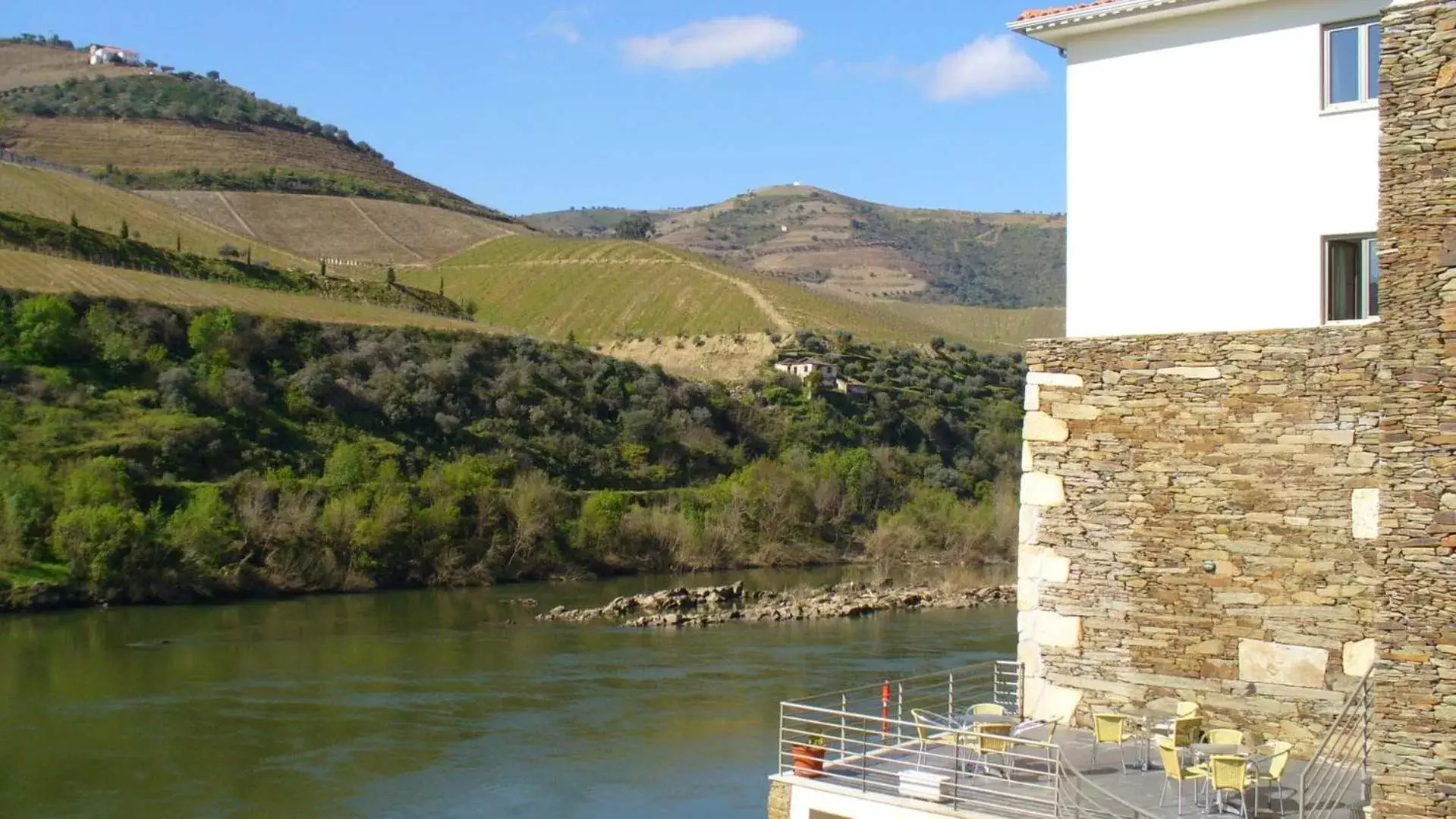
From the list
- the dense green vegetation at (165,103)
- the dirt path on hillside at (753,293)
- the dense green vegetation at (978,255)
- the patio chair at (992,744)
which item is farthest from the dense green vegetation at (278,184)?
the patio chair at (992,744)

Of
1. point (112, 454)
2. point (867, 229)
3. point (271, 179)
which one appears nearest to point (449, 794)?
point (112, 454)

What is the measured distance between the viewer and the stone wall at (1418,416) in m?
9.50

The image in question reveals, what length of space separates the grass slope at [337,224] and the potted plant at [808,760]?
77942 millimetres

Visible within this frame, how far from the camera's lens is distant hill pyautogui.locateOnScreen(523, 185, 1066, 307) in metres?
148

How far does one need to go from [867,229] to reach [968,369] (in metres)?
104

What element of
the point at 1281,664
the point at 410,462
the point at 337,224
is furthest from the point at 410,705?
the point at 337,224

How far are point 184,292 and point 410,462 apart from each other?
13.0 m

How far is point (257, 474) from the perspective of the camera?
44094 millimetres

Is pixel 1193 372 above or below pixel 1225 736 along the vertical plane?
above

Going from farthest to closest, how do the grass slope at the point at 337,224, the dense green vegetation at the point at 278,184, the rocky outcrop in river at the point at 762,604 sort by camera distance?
1. the dense green vegetation at the point at 278,184
2. the grass slope at the point at 337,224
3. the rocky outcrop in river at the point at 762,604

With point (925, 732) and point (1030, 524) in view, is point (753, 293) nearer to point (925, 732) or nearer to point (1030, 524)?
point (925, 732)

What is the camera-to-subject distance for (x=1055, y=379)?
13305mm

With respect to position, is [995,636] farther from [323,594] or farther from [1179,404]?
[1179,404]

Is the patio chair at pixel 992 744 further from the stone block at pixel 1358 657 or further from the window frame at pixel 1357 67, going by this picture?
the window frame at pixel 1357 67
